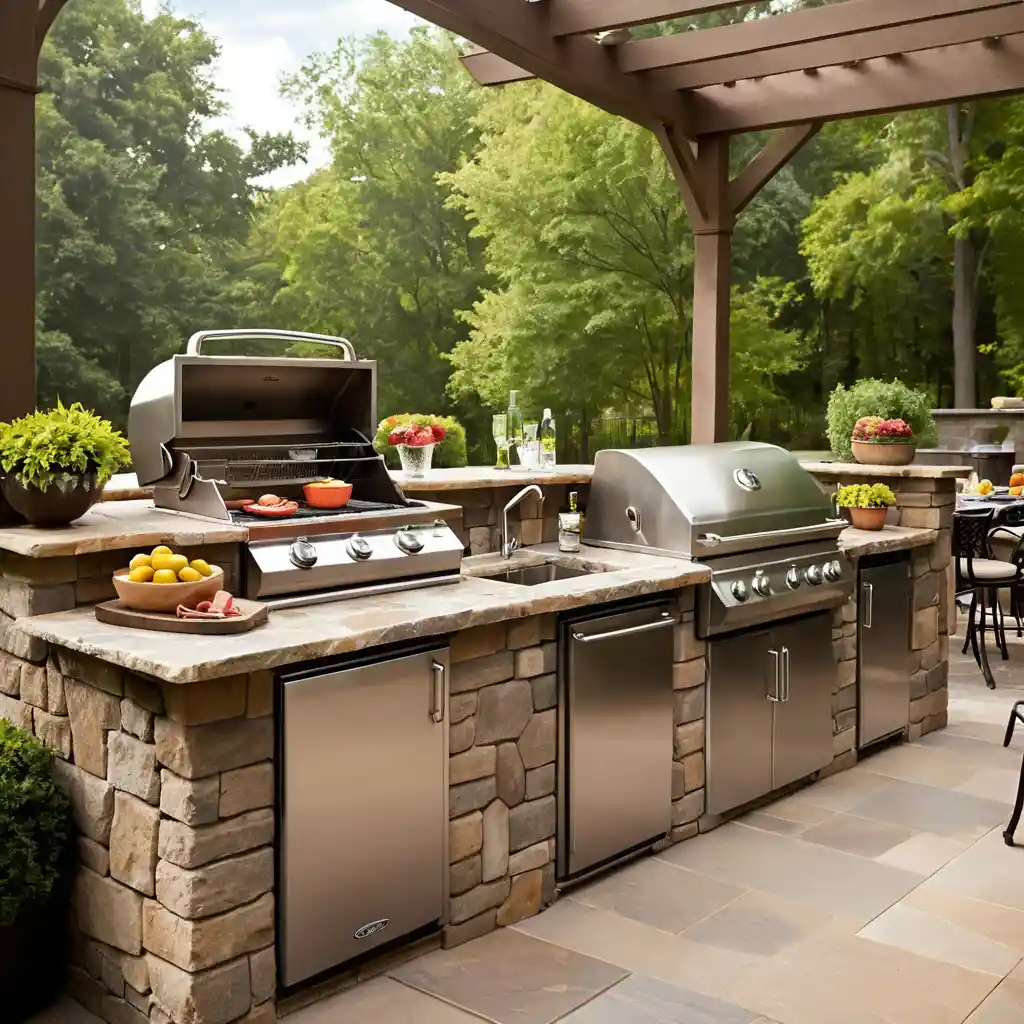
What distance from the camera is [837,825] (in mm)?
4188

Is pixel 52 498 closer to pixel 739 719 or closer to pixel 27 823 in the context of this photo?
pixel 27 823

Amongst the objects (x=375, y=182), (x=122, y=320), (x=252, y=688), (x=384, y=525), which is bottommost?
(x=252, y=688)

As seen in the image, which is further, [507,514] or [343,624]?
[507,514]

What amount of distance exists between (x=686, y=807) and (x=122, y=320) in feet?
48.5

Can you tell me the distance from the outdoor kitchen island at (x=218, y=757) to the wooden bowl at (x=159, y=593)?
10 cm

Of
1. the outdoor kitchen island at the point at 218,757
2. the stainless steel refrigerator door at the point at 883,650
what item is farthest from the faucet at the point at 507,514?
the stainless steel refrigerator door at the point at 883,650

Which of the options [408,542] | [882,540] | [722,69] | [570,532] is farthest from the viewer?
[722,69]

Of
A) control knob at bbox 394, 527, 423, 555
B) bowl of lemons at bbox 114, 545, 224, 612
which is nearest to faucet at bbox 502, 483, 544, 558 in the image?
control knob at bbox 394, 527, 423, 555

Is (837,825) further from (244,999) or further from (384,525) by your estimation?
(244,999)

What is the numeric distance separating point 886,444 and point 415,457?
8.15 ft

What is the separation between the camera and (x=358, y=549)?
3312 mm

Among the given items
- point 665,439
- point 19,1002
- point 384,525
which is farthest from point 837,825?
point 665,439

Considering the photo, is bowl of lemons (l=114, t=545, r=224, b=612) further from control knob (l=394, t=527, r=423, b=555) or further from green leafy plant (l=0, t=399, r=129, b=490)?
control knob (l=394, t=527, r=423, b=555)

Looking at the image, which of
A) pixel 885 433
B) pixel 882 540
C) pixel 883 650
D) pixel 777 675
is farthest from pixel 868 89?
pixel 777 675
